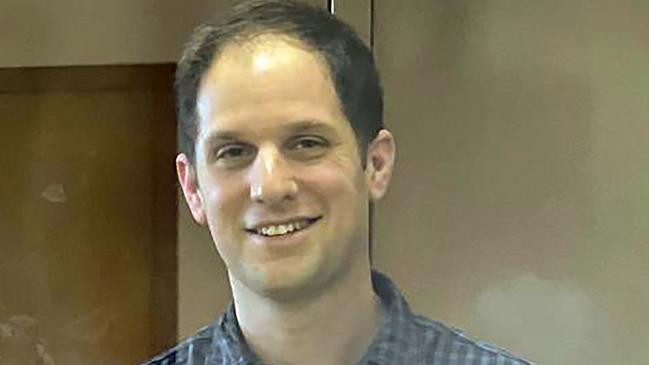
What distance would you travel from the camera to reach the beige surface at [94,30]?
1412 millimetres

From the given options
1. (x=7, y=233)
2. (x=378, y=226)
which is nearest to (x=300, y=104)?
(x=378, y=226)

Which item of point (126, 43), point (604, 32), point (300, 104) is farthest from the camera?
point (126, 43)

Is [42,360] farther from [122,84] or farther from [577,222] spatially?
[577,222]

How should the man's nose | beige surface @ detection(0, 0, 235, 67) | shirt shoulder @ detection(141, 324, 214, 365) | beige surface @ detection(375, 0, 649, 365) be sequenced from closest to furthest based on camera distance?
1. the man's nose
2. shirt shoulder @ detection(141, 324, 214, 365)
3. beige surface @ detection(375, 0, 649, 365)
4. beige surface @ detection(0, 0, 235, 67)

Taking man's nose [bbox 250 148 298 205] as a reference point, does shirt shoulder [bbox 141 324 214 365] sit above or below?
below

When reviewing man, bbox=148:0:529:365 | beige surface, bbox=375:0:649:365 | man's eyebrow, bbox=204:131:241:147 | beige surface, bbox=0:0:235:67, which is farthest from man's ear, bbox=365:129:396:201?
beige surface, bbox=0:0:235:67

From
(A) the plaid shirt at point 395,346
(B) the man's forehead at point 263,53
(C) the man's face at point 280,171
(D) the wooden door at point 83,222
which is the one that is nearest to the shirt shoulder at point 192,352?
(A) the plaid shirt at point 395,346

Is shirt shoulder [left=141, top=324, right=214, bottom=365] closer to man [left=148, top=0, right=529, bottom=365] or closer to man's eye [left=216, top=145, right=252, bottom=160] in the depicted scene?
man [left=148, top=0, right=529, bottom=365]

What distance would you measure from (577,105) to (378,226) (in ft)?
0.70

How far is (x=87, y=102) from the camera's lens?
1439 mm

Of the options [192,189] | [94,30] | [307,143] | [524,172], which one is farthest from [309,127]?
[94,30]

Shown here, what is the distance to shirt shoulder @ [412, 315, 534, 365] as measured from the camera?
3.32ft

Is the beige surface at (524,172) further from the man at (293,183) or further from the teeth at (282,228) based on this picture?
the teeth at (282,228)

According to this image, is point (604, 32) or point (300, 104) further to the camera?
point (604, 32)
